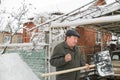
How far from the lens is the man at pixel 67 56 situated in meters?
5.33

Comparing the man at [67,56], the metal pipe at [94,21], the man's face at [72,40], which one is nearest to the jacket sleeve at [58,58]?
the man at [67,56]

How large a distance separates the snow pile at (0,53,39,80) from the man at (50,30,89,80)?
59 centimetres

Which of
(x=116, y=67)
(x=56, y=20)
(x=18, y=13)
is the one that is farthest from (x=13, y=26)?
(x=116, y=67)

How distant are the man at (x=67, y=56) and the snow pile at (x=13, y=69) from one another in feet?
1.92

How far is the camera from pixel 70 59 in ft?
17.5

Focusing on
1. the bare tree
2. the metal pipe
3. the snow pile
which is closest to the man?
the snow pile

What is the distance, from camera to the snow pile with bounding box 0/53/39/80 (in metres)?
5.51

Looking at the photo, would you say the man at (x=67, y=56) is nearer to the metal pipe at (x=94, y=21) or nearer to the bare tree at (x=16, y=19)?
the metal pipe at (x=94, y=21)

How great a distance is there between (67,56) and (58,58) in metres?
0.21

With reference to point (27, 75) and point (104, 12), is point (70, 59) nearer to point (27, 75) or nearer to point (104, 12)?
point (27, 75)

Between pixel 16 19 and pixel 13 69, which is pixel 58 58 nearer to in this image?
pixel 13 69

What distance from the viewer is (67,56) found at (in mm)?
5266

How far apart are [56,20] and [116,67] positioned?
9.49 ft

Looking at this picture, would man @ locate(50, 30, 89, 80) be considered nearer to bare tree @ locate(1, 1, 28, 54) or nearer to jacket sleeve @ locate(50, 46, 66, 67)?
jacket sleeve @ locate(50, 46, 66, 67)
